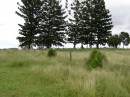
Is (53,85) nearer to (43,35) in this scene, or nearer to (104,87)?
(104,87)

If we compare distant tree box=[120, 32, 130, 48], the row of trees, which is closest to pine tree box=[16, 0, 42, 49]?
the row of trees

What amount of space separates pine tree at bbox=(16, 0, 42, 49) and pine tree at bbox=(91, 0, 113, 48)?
10879mm

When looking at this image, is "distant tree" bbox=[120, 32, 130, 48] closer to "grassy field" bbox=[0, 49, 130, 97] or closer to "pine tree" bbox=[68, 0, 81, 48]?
"pine tree" bbox=[68, 0, 81, 48]

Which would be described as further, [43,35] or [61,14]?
[61,14]

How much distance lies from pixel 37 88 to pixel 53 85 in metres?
0.82

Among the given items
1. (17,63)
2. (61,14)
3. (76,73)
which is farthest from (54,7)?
(76,73)

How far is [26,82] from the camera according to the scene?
13180 mm

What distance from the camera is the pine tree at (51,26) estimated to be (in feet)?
181

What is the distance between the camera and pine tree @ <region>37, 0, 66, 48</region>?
5525 cm

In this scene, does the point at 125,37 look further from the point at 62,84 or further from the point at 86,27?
the point at 62,84

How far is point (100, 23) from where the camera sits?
5806 cm

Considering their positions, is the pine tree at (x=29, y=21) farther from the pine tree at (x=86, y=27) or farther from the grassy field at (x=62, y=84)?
the grassy field at (x=62, y=84)

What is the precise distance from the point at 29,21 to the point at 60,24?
7050 mm

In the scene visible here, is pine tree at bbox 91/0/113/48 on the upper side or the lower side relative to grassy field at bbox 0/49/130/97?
upper
